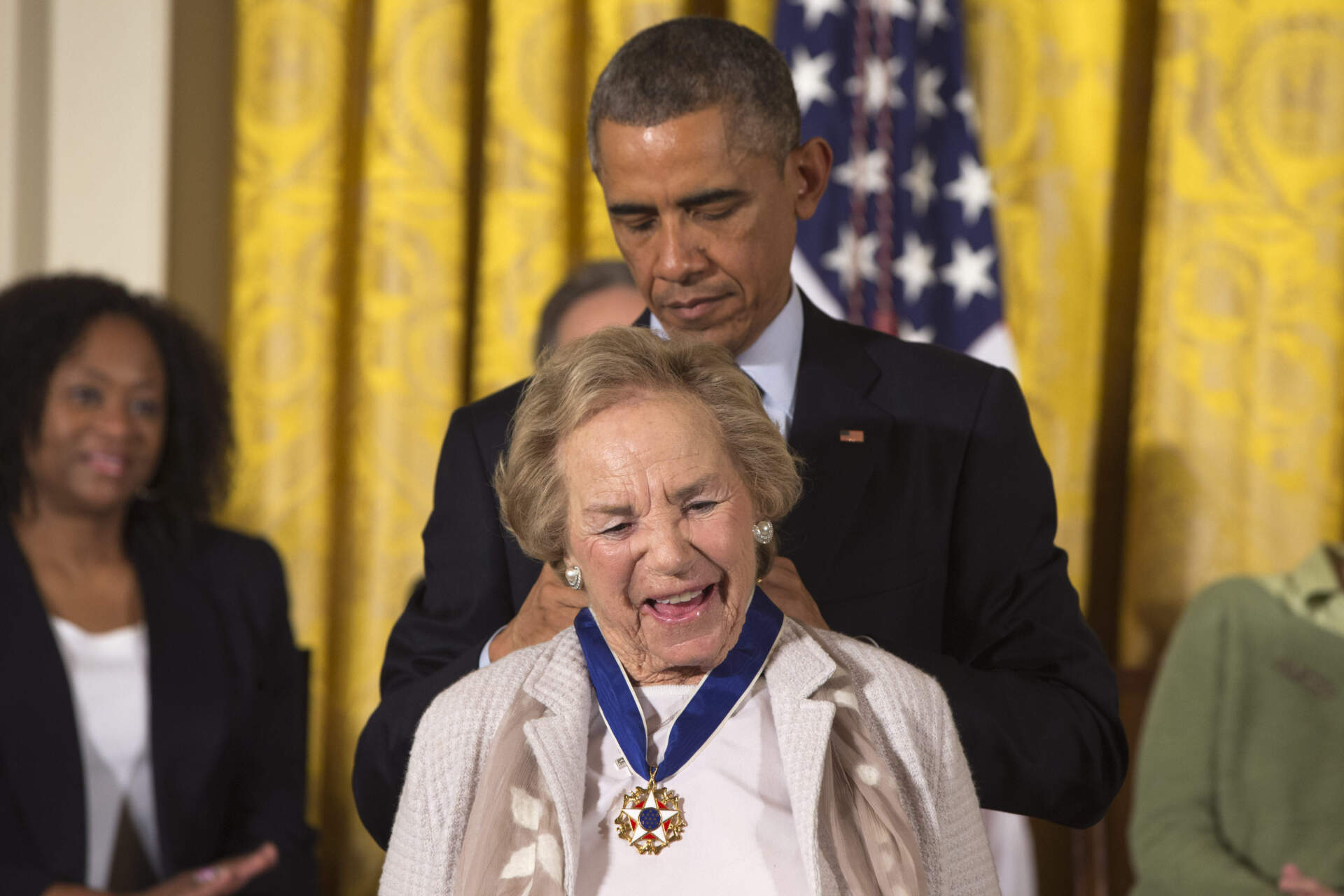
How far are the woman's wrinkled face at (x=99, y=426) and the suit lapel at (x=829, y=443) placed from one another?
207 cm

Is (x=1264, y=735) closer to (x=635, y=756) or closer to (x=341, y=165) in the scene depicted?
(x=635, y=756)

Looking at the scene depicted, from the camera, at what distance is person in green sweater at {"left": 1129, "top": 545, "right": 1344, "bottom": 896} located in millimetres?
2869

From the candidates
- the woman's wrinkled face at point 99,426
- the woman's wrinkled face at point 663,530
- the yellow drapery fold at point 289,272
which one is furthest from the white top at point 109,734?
the woman's wrinkled face at point 663,530

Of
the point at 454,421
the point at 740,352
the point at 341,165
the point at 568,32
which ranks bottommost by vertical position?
the point at 454,421

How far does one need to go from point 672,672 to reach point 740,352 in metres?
0.43

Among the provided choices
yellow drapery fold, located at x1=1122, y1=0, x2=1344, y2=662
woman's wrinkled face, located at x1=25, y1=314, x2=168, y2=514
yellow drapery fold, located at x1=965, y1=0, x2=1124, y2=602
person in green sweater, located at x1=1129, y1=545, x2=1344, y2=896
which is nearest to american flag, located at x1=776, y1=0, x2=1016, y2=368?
yellow drapery fold, located at x1=965, y1=0, x2=1124, y2=602

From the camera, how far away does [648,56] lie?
5.24 feet

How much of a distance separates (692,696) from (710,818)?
14cm

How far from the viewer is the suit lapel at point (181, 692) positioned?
303 centimetres

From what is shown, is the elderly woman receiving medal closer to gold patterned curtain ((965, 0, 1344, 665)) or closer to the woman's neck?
the woman's neck

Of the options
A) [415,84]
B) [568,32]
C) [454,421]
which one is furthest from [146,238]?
[454,421]

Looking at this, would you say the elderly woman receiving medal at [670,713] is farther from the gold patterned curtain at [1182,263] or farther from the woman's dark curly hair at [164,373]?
the gold patterned curtain at [1182,263]

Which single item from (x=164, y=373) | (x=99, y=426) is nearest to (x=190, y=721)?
(x=99, y=426)

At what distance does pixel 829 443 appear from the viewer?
167cm
